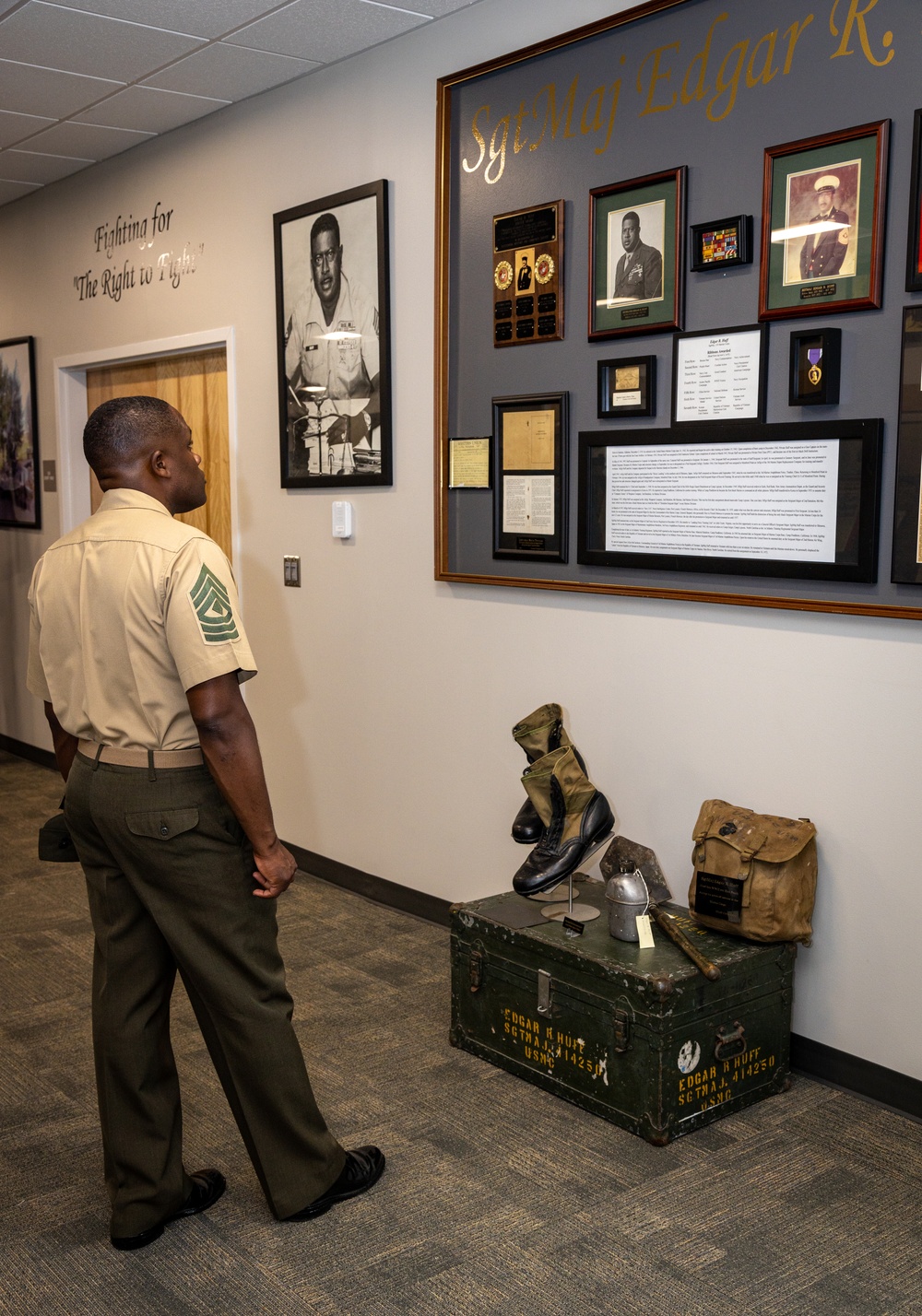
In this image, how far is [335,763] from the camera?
14.2ft

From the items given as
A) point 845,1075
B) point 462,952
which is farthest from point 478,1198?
point 845,1075

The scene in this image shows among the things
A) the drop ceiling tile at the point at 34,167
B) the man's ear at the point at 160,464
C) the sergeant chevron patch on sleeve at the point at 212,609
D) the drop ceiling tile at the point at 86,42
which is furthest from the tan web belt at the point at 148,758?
the drop ceiling tile at the point at 34,167

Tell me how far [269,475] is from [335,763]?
1.12 meters

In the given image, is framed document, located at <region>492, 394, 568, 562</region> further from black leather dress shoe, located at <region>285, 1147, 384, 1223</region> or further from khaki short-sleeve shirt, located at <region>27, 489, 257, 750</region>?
black leather dress shoe, located at <region>285, 1147, 384, 1223</region>

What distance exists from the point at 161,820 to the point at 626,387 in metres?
1.73

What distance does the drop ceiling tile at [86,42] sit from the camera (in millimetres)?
3637

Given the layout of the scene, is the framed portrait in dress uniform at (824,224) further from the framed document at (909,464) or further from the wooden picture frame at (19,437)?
the wooden picture frame at (19,437)

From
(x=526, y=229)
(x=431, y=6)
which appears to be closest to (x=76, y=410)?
(x=431, y=6)

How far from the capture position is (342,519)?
13.6 feet

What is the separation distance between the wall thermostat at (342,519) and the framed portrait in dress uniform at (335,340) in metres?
0.07

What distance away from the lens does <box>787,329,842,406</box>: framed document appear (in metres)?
2.64

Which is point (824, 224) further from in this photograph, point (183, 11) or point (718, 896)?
point (183, 11)

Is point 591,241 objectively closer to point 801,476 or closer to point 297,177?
point 801,476

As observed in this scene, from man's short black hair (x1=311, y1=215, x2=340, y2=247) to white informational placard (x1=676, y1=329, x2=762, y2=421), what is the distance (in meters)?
1.55
